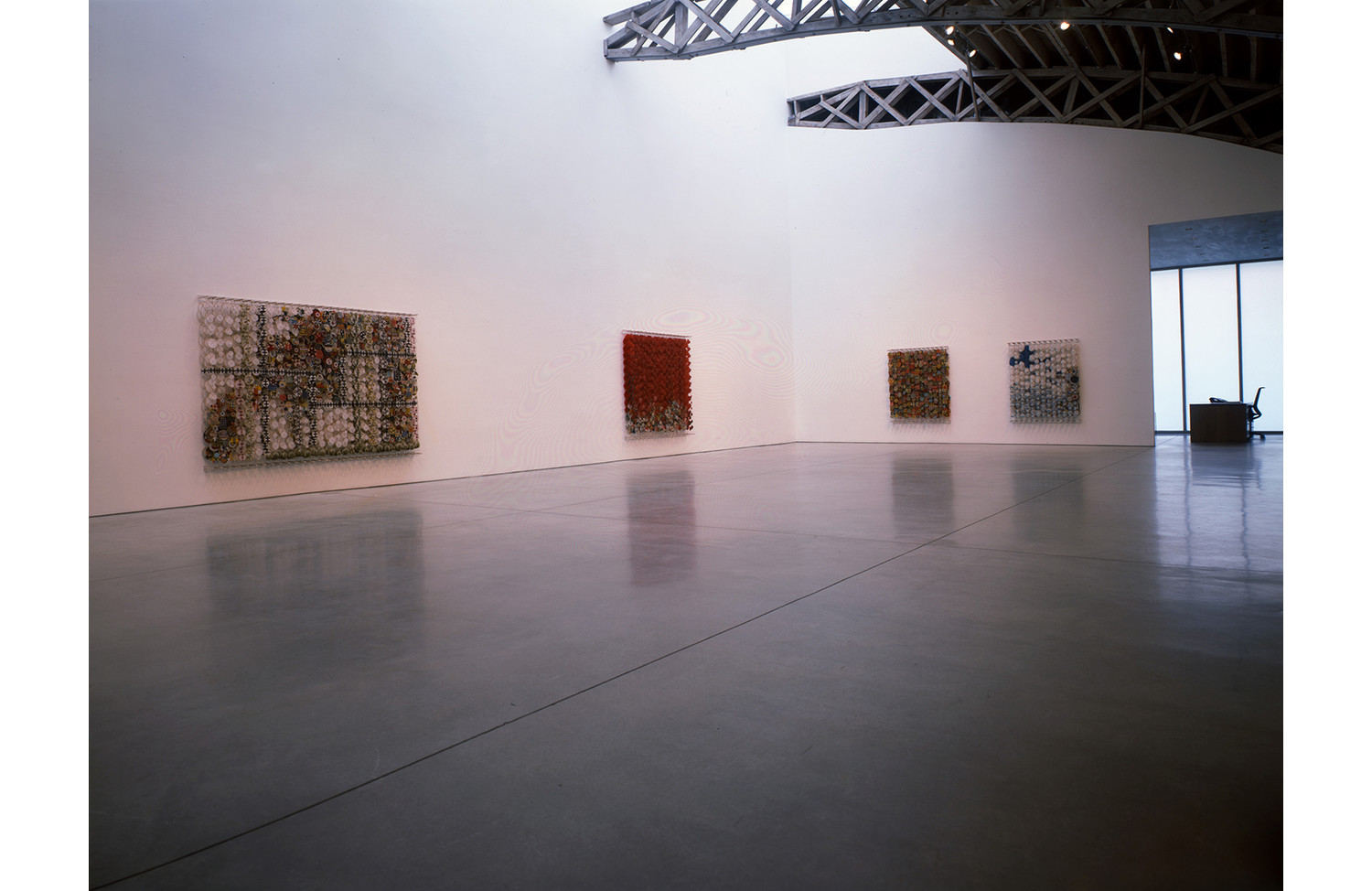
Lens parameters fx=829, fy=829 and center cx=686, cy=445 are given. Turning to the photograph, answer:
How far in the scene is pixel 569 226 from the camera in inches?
434

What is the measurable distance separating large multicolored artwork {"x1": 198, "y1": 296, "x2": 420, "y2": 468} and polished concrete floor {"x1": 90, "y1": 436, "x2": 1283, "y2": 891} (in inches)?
123

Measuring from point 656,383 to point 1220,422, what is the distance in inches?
344

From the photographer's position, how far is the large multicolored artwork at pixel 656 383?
11.9 meters

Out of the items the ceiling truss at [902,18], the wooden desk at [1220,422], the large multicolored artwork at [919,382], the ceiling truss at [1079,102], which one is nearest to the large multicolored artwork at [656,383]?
the large multicolored artwork at [919,382]

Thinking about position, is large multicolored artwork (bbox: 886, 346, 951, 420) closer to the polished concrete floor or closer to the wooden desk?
the wooden desk

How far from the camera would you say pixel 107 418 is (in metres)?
6.75

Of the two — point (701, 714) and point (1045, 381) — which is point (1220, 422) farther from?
point (701, 714)

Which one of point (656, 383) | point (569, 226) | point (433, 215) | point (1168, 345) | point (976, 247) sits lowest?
point (656, 383)

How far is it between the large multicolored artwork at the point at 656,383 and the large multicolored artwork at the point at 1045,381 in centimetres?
522

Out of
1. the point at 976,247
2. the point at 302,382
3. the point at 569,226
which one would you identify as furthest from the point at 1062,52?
the point at 302,382
